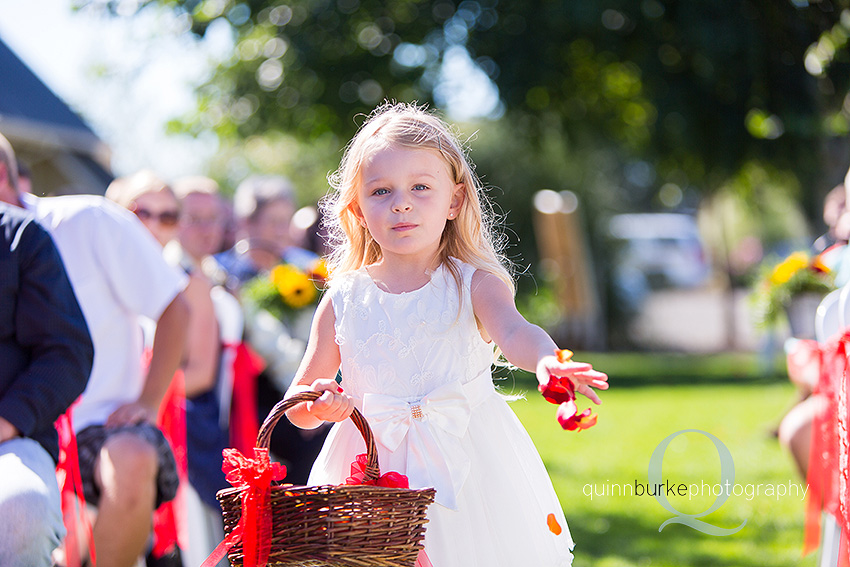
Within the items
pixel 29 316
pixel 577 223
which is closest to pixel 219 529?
pixel 29 316

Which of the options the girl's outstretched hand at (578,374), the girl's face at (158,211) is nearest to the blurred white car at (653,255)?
the girl's face at (158,211)

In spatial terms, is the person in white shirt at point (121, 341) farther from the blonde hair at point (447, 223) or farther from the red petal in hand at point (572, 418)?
the red petal in hand at point (572, 418)

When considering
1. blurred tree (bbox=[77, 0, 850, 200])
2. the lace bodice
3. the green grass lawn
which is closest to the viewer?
the lace bodice

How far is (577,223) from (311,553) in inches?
643

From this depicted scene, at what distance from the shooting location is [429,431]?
2.41 m

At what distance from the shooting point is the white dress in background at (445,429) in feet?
7.84

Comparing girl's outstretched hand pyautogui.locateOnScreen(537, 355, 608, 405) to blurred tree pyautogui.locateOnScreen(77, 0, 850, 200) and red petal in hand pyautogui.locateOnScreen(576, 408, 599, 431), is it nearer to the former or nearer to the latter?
red petal in hand pyautogui.locateOnScreen(576, 408, 599, 431)

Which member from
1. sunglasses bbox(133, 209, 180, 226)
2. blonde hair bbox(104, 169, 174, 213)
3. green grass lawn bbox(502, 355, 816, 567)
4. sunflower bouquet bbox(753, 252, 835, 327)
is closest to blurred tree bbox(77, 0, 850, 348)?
green grass lawn bbox(502, 355, 816, 567)

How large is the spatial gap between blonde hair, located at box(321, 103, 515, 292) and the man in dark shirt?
0.86 metres

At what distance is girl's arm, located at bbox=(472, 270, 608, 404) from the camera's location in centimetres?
196

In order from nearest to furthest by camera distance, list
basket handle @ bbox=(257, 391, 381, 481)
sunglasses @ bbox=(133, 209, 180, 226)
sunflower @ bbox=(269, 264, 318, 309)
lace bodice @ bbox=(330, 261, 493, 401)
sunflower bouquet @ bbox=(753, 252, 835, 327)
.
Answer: basket handle @ bbox=(257, 391, 381, 481)
lace bodice @ bbox=(330, 261, 493, 401)
sunglasses @ bbox=(133, 209, 180, 226)
sunflower @ bbox=(269, 264, 318, 309)
sunflower bouquet @ bbox=(753, 252, 835, 327)

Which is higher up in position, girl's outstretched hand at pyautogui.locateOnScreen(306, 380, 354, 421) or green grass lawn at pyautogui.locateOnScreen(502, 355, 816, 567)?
green grass lawn at pyautogui.locateOnScreen(502, 355, 816, 567)

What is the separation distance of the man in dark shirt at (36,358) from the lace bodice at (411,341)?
0.93 metres

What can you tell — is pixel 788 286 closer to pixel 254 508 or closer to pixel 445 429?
pixel 445 429
